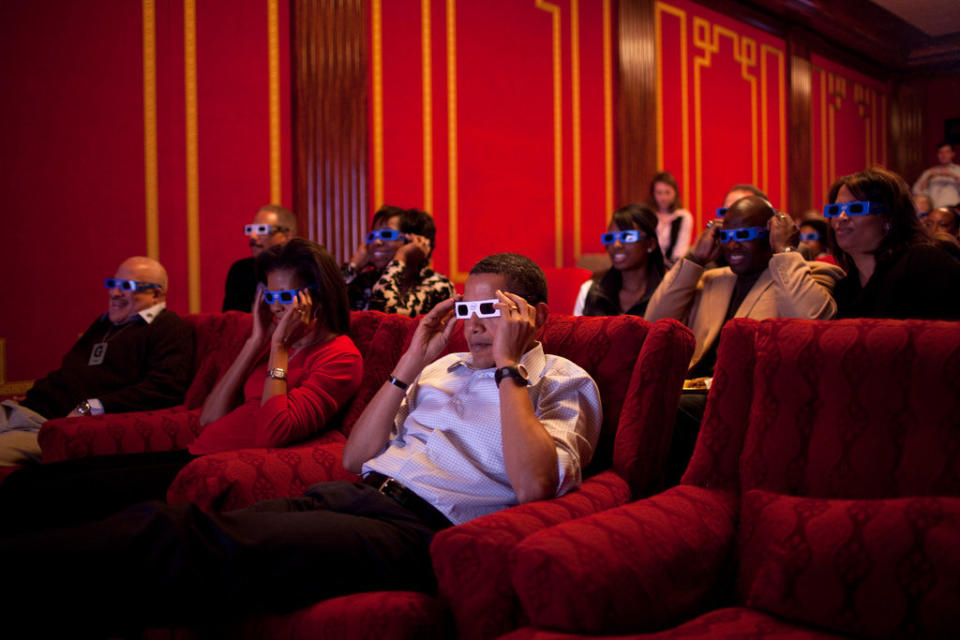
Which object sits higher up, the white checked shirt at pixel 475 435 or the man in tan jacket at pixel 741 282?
the man in tan jacket at pixel 741 282

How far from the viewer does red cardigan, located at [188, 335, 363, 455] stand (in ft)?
6.41

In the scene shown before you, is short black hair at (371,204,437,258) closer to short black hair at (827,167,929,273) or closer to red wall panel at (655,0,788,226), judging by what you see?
short black hair at (827,167,929,273)

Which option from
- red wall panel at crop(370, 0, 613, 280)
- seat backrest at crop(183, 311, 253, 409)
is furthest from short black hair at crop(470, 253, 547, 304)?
red wall panel at crop(370, 0, 613, 280)

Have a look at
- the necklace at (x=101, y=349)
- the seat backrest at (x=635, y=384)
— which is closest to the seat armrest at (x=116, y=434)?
the necklace at (x=101, y=349)

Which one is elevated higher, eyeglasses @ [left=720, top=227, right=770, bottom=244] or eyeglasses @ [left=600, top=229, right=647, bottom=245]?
eyeglasses @ [left=600, top=229, right=647, bottom=245]

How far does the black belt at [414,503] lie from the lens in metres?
1.54

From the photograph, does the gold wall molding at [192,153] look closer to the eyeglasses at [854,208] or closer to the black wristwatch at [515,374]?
the black wristwatch at [515,374]

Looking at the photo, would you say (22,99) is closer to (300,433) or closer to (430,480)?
(300,433)

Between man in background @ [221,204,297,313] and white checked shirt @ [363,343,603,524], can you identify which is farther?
man in background @ [221,204,297,313]

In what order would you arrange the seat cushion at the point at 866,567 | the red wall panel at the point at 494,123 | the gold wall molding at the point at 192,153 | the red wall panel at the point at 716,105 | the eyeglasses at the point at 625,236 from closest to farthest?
the seat cushion at the point at 866,567 → the eyeglasses at the point at 625,236 → the gold wall molding at the point at 192,153 → the red wall panel at the point at 494,123 → the red wall panel at the point at 716,105

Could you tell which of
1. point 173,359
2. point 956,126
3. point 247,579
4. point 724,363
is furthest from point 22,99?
point 956,126

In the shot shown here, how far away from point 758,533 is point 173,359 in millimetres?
2179

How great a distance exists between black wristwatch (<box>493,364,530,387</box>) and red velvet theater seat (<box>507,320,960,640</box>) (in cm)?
33

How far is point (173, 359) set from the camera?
9.17 ft
